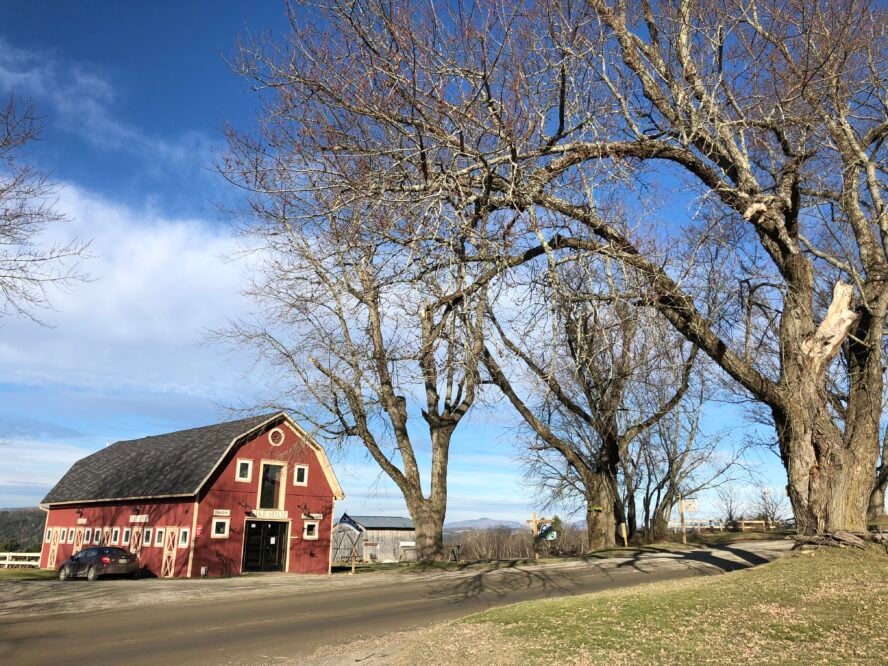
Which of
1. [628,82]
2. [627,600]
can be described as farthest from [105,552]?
[628,82]

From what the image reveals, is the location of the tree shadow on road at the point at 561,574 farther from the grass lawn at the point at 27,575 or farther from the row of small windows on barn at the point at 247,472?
the grass lawn at the point at 27,575

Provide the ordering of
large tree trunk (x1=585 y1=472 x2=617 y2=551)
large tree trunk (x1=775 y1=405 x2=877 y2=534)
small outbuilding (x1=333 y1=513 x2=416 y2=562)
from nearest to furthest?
1. large tree trunk (x1=775 y1=405 x2=877 y2=534)
2. large tree trunk (x1=585 y1=472 x2=617 y2=551)
3. small outbuilding (x1=333 y1=513 x2=416 y2=562)

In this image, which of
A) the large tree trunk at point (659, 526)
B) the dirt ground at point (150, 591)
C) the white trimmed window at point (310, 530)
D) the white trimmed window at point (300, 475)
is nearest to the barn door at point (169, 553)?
the white trimmed window at point (300, 475)

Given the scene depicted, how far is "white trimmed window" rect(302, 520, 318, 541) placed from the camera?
32.6 meters

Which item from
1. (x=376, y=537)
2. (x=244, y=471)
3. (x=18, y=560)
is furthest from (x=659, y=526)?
(x=18, y=560)

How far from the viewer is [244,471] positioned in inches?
1221

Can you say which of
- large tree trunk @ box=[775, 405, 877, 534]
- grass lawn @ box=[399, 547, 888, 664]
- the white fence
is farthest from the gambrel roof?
large tree trunk @ box=[775, 405, 877, 534]

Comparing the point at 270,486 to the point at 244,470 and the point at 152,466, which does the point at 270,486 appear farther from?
the point at 152,466

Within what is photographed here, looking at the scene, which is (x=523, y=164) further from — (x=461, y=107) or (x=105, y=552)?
(x=105, y=552)

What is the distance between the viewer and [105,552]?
26891mm

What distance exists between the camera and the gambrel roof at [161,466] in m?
30.1

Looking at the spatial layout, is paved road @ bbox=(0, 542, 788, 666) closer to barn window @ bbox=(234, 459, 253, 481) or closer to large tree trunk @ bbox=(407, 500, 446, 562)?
large tree trunk @ bbox=(407, 500, 446, 562)

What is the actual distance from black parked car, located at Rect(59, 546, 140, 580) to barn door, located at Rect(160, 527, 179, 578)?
1561 mm

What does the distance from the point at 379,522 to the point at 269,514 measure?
73.2 ft
